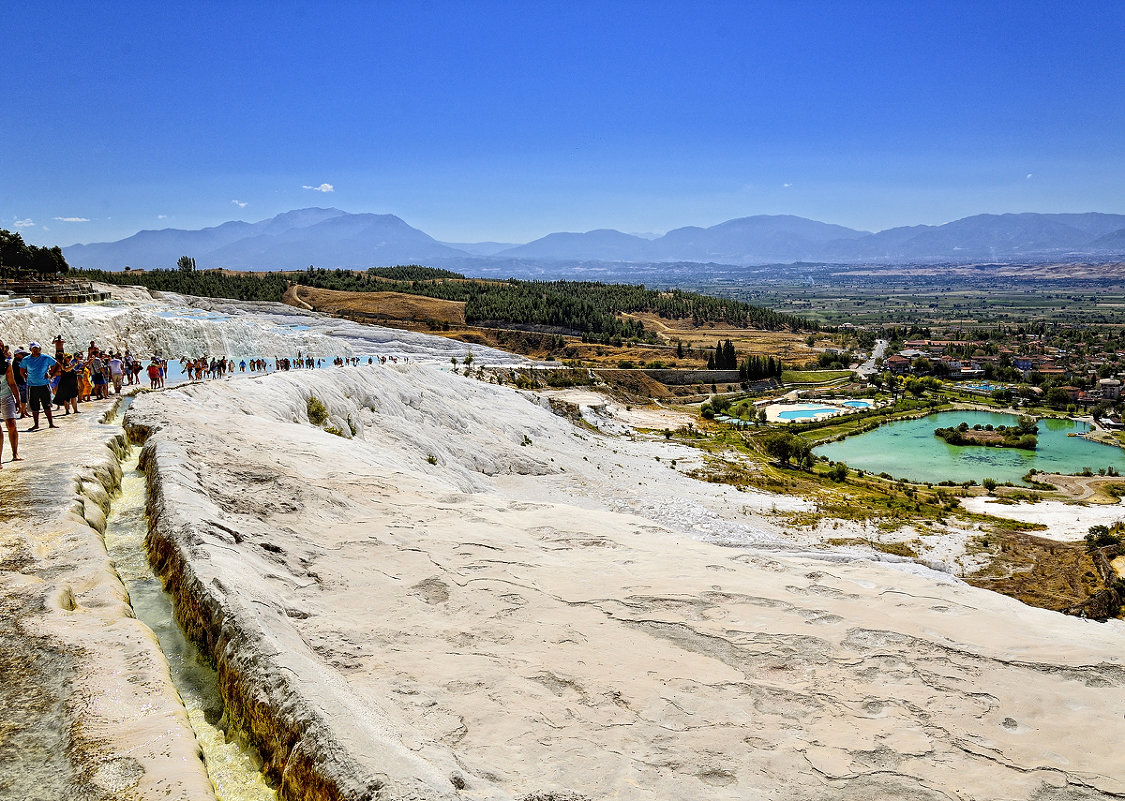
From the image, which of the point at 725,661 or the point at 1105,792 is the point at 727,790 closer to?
the point at 725,661

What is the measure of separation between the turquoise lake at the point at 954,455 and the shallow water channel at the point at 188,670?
50.4 meters

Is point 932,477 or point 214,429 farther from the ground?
point 214,429

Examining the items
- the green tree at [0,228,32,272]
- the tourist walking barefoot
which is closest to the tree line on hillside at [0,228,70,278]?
the green tree at [0,228,32,272]

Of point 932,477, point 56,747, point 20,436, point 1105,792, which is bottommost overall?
point 932,477

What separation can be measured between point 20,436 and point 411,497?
7381 millimetres

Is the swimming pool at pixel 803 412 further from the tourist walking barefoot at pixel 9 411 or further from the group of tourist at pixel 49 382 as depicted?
the tourist walking barefoot at pixel 9 411

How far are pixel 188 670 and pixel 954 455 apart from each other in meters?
62.0

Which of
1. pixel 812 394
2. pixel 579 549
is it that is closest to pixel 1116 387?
pixel 812 394

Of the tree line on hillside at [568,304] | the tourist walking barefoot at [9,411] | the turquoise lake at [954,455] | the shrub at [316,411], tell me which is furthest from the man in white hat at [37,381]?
the tree line on hillside at [568,304]

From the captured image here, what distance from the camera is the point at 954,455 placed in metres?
56.0

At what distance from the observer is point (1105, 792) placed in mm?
4867

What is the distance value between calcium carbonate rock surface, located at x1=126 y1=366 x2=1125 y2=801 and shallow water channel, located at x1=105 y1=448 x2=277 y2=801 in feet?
0.64

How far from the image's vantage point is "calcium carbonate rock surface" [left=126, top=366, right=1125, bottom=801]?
15.2ft

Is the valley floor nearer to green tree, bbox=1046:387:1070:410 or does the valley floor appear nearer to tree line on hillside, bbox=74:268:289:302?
tree line on hillside, bbox=74:268:289:302
